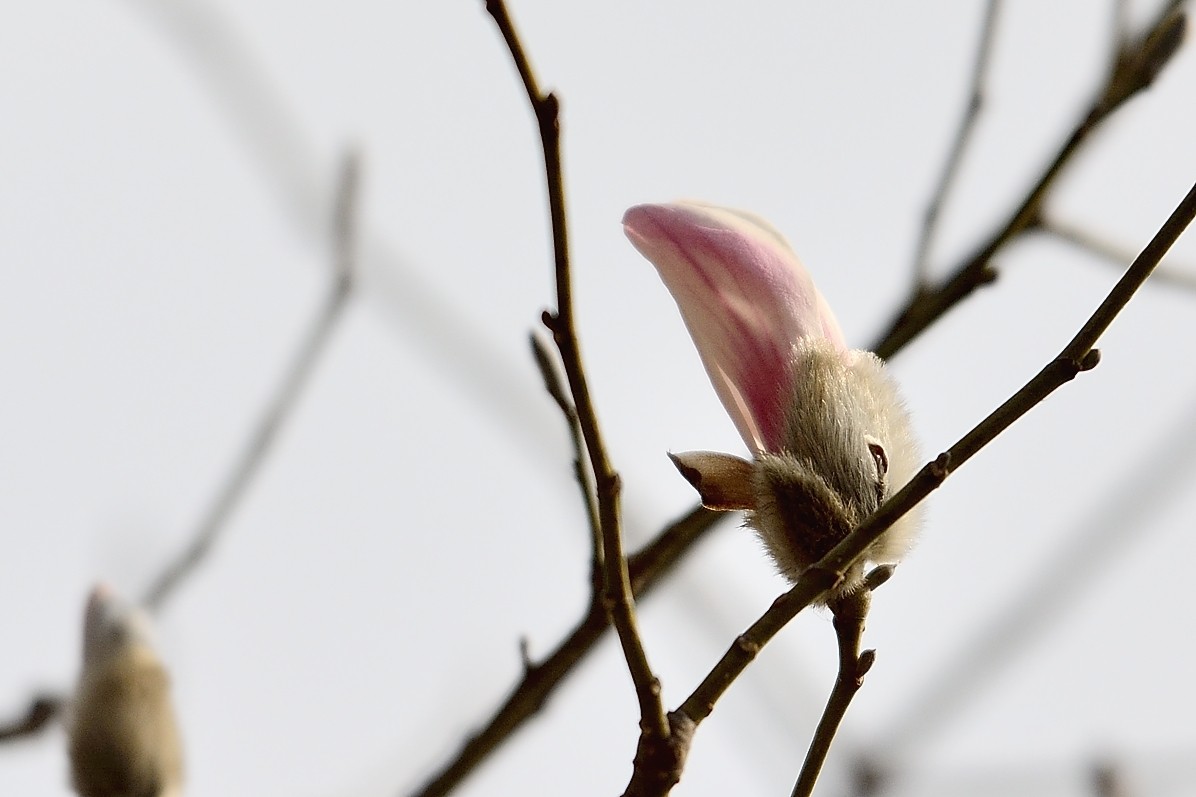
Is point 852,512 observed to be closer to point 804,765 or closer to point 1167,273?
point 804,765

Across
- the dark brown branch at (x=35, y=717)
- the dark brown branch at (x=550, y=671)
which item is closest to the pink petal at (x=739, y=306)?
the dark brown branch at (x=550, y=671)

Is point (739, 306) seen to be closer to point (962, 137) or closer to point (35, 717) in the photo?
point (962, 137)

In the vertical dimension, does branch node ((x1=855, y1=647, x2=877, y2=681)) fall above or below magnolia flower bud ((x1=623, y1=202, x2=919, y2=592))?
below

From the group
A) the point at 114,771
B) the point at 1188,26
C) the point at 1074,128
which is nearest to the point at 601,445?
the point at 114,771

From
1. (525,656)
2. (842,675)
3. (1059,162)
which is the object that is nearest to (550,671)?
(525,656)

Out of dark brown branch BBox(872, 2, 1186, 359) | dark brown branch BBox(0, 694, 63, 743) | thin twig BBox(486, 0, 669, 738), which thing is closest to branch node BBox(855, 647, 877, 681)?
thin twig BBox(486, 0, 669, 738)

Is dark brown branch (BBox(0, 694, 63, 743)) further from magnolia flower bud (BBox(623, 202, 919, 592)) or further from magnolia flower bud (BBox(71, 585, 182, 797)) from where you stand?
magnolia flower bud (BBox(623, 202, 919, 592))
